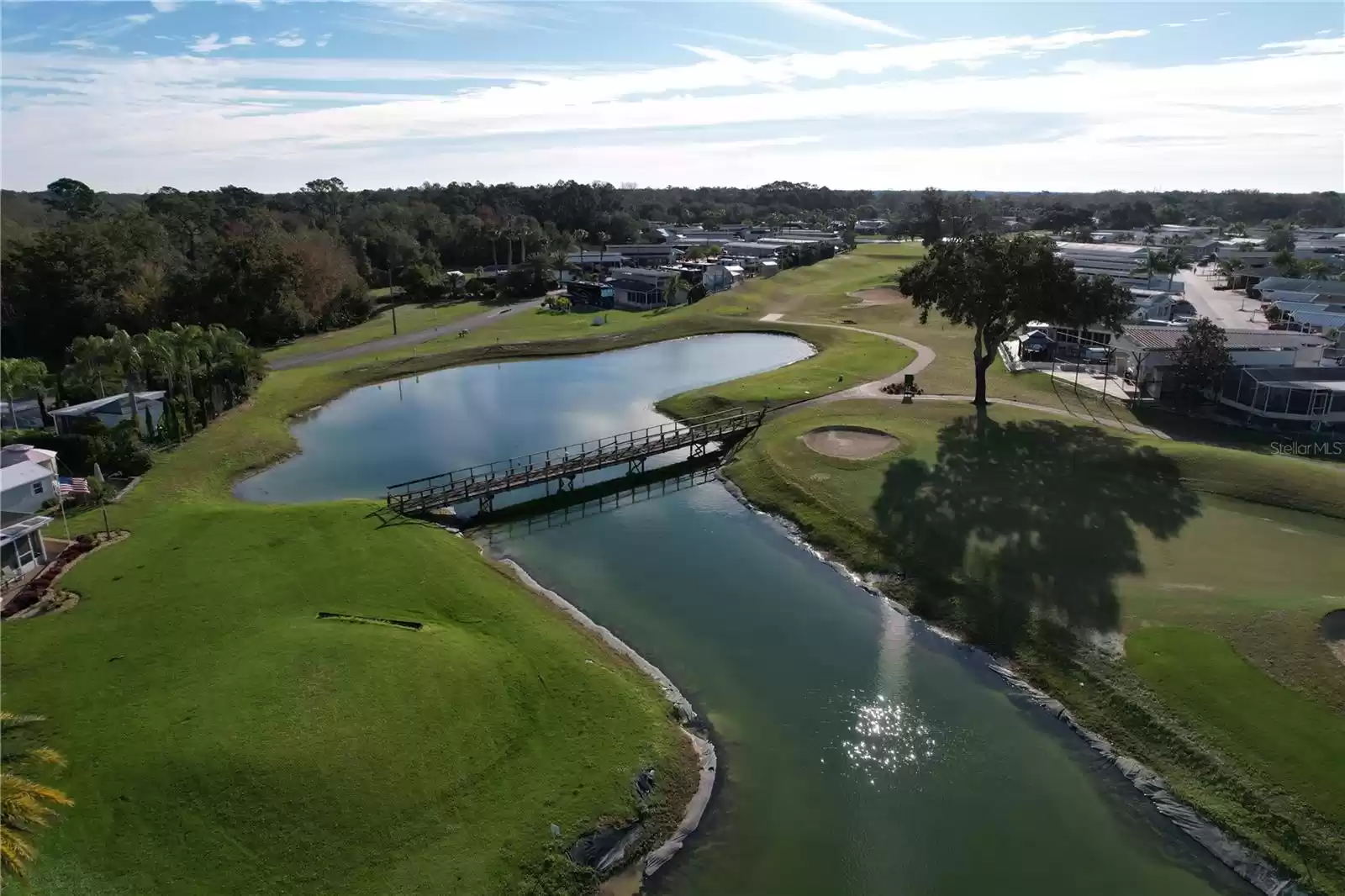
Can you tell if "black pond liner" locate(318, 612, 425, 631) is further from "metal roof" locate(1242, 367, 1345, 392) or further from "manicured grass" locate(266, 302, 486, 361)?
"manicured grass" locate(266, 302, 486, 361)

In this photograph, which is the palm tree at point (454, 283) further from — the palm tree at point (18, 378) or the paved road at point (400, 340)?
the palm tree at point (18, 378)

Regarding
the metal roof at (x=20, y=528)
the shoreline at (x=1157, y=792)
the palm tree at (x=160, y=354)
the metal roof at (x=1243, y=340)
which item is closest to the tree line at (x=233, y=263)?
the palm tree at (x=160, y=354)

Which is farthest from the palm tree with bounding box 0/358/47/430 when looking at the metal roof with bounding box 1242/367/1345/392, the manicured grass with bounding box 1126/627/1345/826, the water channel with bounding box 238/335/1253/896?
the metal roof with bounding box 1242/367/1345/392

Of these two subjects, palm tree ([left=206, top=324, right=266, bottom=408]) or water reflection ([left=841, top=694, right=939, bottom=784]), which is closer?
water reflection ([left=841, top=694, right=939, bottom=784])

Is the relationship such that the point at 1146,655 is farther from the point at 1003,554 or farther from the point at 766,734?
the point at 766,734

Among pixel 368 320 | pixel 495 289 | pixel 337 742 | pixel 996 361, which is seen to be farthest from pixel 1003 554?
pixel 495 289

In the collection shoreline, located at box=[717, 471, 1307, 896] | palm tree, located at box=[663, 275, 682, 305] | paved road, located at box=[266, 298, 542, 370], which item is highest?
palm tree, located at box=[663, 275, 682, 305]
